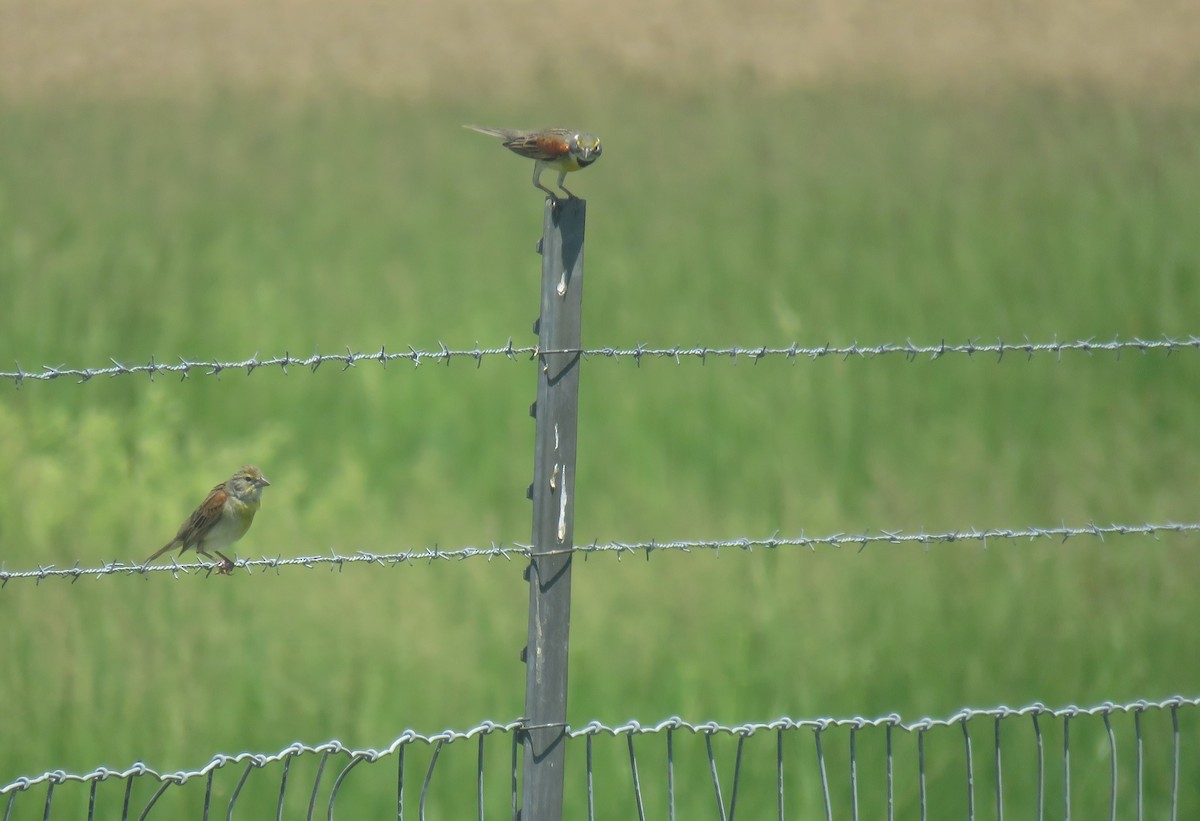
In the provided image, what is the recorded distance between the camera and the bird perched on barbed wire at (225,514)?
20.1 ft

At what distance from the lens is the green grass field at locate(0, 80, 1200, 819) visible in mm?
7012

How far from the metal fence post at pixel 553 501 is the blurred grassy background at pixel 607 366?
2683 mm

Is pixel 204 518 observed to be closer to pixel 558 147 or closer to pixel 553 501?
pixel 558 147

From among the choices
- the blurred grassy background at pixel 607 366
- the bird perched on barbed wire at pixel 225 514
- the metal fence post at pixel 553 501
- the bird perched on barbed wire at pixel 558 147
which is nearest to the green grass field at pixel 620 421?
the blurred grassy background at pixel 607 366

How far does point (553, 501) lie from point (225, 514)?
2.64 meters

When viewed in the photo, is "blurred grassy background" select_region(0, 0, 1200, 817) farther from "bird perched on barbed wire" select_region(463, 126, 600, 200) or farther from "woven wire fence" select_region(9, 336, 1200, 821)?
"bird perched on barbed wire" select_region(463, 126, 600, 200)

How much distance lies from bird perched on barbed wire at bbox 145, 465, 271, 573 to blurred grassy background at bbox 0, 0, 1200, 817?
94 centimetres

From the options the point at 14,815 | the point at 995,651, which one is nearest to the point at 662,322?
the point at 995,651

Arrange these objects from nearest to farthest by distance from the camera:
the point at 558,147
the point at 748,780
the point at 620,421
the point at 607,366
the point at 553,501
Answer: the point at 553,501, the point at 558,147, the point at 748,780, the point at 620,421, the point at 607,366

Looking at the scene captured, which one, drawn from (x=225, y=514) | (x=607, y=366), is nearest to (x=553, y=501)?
(x=225, y=514)

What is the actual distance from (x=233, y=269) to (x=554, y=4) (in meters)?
5.24

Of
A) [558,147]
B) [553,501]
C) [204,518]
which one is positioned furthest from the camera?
[204,518]

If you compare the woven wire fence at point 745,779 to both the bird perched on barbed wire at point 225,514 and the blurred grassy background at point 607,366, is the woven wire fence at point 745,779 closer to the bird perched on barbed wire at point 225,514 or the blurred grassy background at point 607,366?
the blurred grassy background at point 607,366

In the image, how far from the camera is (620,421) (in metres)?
8.67
